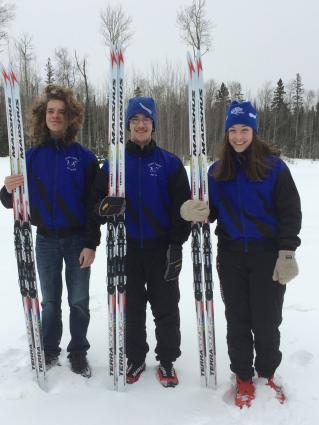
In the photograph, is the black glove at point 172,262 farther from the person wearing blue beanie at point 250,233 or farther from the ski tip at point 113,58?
the ski tip at point 113,58

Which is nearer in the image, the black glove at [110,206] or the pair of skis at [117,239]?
the black glove at [110,206]

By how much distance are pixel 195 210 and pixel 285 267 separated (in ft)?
2.05

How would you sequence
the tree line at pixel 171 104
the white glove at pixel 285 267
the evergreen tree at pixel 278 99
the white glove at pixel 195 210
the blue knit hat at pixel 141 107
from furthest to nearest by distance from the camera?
the evergreen tree at pixel 278 99, the tree line at pixel 171 104, the blue knit hat at pixel 141 107, the white glove at pixel 195 210, the white glove at pixel 285 267

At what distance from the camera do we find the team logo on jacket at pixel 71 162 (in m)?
2.47

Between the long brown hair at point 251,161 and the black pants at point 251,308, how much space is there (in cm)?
49

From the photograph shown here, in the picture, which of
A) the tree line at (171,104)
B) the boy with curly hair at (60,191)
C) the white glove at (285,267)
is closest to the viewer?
the white glove at (285,267)

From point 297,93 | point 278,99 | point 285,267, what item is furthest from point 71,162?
point 297,93

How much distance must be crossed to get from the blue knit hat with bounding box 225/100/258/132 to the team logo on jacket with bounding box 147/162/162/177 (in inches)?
20.7

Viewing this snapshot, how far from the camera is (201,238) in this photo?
97.7 inches

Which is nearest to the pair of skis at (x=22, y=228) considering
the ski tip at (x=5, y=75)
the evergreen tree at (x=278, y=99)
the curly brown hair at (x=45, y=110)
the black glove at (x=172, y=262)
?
the ski tip at (x=5, y=75)

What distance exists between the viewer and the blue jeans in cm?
255

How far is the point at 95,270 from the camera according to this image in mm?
4984

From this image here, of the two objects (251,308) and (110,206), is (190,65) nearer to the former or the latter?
(110,206)

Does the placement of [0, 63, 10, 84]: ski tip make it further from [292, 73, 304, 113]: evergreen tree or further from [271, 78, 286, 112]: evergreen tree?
[292, 73, 304, 113]: evergreen tree
